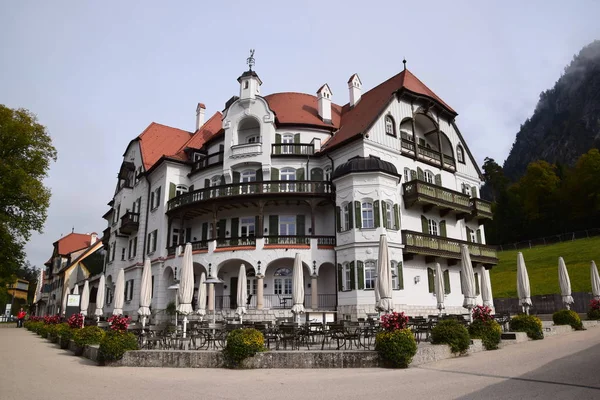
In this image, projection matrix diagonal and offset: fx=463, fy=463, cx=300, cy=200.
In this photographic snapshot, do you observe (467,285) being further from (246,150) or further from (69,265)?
(69,265)

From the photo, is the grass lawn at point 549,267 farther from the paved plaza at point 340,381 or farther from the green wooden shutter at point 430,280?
the paved plaza at point 340,381

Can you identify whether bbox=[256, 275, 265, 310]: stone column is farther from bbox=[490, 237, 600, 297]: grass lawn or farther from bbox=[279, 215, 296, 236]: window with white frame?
bbox=[490, 237, 600, 297]: grass lawn

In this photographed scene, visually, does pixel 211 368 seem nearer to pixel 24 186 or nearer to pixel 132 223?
pixel 24 186

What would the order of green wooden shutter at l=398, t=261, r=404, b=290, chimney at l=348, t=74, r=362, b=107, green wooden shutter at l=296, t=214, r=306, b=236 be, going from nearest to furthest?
green wooden shutter at l=398, t=261, r=404, b=290 < green wooden shutter at l=296, t=214, r=306, b=236 < chimney at l=348, t=74, r=362, b=107

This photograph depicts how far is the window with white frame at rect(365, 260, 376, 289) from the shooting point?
82.1ft

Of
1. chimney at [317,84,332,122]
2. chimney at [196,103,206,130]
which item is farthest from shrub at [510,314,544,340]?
chimney at [196,103,206,130]

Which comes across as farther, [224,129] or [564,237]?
[564,237]

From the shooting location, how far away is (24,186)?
2938 centimetres

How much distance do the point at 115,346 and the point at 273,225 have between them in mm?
17191

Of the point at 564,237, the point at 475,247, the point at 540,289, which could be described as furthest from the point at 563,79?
the point at 475,247

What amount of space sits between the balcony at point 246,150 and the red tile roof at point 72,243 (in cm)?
5783

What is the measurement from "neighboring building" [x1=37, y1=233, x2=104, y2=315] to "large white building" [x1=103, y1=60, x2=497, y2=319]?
24083 millimetres

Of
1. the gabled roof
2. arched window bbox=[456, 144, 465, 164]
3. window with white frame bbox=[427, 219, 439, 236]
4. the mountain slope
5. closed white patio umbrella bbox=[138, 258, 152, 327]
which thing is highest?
the mountain slope

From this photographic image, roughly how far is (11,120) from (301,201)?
19.7 metres
